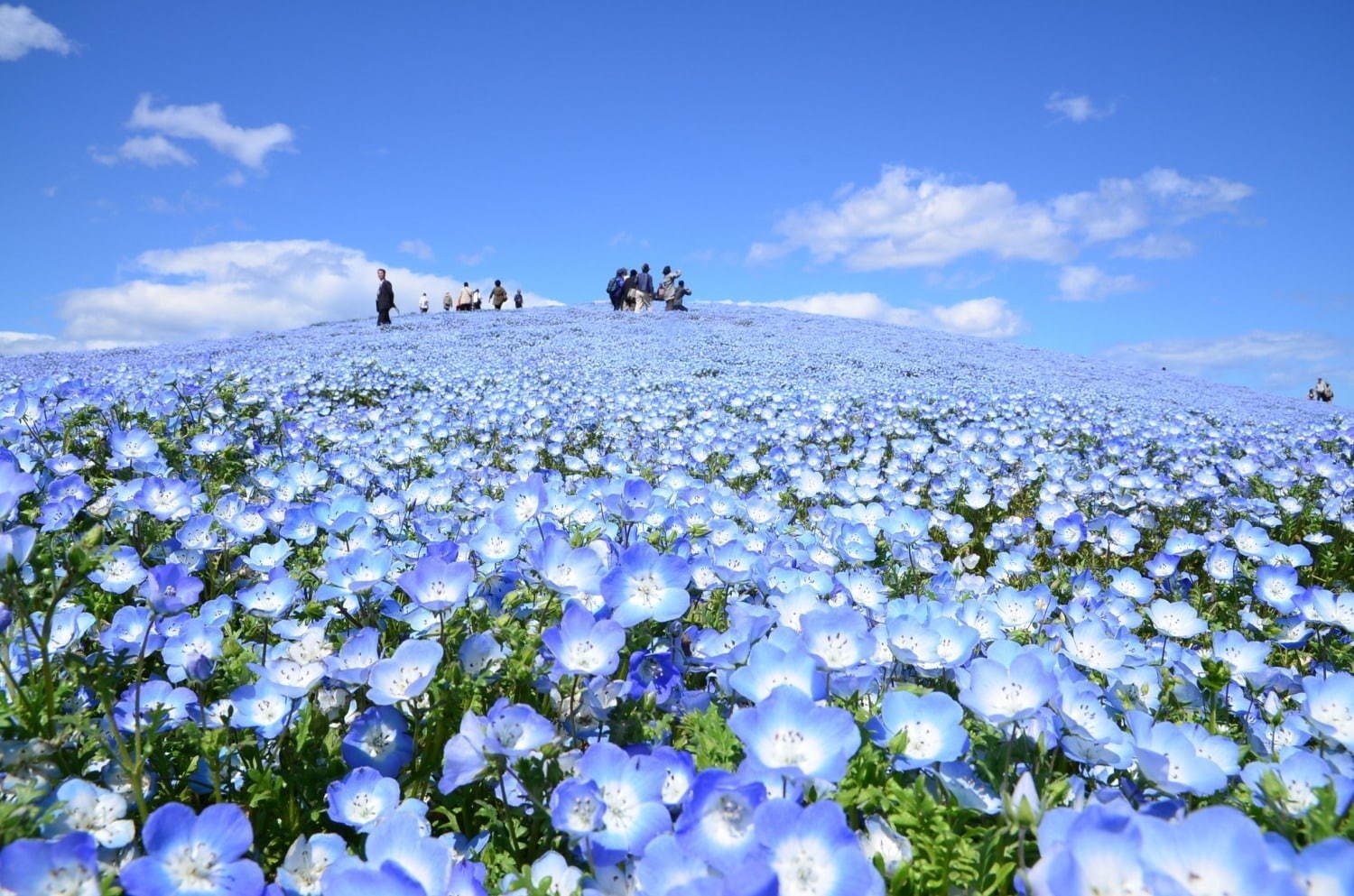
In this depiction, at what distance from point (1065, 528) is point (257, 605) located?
433 cm

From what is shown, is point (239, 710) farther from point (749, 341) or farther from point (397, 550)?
Answer: point (749, 341)

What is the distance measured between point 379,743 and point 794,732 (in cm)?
98

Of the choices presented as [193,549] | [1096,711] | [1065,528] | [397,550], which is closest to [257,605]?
[397,550]

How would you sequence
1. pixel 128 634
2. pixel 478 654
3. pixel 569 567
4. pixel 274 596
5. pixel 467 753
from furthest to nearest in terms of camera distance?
pixel 274 596 < pixel 128 634 < pixel 569 567 < pixel 478 654 < pixel 467 753

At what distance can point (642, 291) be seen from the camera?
101ft

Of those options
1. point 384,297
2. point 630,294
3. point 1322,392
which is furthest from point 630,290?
point 1322,392

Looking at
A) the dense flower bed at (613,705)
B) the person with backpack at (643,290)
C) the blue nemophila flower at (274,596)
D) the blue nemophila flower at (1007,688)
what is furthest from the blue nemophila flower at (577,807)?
the person with backpack at (643,290)

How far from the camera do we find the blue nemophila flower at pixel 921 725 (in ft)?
4.67

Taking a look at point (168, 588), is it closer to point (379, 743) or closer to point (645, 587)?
point (379, 743)

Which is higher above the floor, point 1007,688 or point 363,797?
point 1007,688

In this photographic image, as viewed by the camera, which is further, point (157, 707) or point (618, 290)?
point (618, 290)

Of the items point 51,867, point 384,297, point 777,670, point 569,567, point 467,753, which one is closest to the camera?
point 51,867

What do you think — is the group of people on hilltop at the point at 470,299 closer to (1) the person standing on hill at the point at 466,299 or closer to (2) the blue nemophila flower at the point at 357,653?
(1) the person standing on hill at the point at 466,299

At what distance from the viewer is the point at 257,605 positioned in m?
2.05
